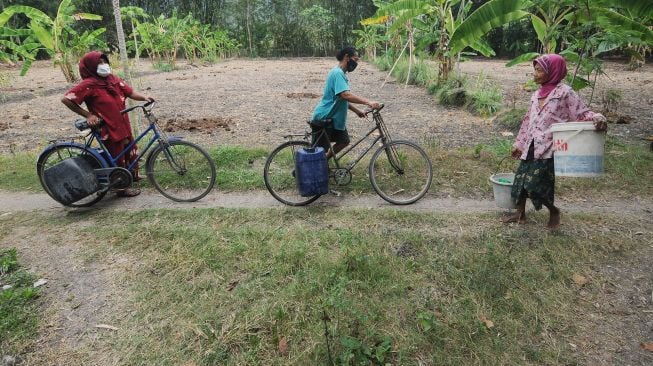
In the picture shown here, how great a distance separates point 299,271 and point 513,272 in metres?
1.69

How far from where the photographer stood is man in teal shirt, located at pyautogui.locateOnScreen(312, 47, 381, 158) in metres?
4.24

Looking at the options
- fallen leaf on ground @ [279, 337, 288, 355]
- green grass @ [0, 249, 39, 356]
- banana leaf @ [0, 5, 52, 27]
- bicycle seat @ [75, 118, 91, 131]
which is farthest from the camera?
banana leaf @ [0, 5, 52, 27]

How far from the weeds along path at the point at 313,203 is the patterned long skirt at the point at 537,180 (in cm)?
65

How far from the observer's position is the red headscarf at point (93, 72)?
4.50 m

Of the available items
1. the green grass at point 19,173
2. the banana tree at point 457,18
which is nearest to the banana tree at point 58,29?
the green grass at point 19,173

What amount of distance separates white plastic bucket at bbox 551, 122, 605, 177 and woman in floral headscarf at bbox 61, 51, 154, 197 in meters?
4.30

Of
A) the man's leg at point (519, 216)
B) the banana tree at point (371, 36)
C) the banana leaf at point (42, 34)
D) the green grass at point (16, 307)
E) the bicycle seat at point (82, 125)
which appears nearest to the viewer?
the green grass at point (16, 307)

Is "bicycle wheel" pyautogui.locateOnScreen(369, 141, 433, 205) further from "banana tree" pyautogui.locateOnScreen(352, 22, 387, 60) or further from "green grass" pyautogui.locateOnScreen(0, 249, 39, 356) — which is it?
"banana tree" pyautogui.locateOnScreen(352, 22, 387, 60)

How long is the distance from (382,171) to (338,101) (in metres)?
1.01

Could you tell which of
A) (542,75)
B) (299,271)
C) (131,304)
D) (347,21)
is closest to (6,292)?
(131,304)

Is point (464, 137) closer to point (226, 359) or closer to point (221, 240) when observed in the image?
point (221, 240)

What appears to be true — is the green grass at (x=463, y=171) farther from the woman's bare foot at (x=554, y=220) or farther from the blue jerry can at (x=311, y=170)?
the woman's bare foot at (x=554, y=220)

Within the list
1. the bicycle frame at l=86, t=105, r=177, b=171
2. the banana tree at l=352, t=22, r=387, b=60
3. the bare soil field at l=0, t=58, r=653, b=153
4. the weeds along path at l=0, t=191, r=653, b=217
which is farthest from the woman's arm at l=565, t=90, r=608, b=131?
the banana tree at l=352, t=22, r=387, b=60

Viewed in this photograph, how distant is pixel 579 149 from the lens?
321 centimetres
